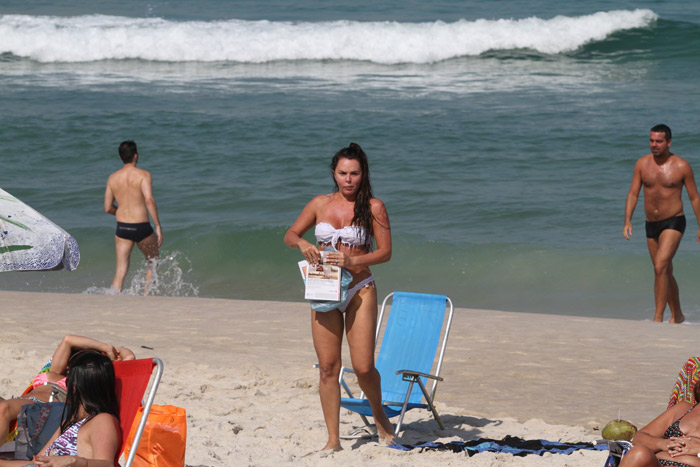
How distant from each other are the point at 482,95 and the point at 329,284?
15.0m

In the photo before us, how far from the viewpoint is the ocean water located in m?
10.6

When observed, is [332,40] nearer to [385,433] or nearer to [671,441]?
[385,433]

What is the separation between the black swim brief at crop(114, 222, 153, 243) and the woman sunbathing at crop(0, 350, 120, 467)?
5.32 m

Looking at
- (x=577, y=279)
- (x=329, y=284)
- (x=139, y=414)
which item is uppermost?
(x=329, y=284)

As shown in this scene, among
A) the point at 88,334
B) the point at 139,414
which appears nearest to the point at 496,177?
the point at 88,334

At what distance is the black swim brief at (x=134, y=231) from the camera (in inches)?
350

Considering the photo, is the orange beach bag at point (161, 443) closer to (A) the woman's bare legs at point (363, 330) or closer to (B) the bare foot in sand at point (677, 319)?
(A) the woman's bare legs at point (363, 330)

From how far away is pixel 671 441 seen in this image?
389 cm

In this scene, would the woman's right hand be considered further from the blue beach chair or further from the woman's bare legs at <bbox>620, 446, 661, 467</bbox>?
the woman's bare legs at <bbox>620, 446, 661, 467</bbox>

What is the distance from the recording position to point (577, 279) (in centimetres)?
1009

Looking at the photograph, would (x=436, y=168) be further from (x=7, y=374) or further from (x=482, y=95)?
(x=7, y=374)

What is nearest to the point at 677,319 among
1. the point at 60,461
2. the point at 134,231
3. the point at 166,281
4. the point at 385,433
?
the point at 385,433

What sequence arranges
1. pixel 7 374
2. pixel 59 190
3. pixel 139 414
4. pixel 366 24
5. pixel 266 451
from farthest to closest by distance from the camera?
pixel 366 24, pixel 59 190, pixel 7 374, pixel 266 451, pixel 139 414

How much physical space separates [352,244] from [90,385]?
1.45 metres
